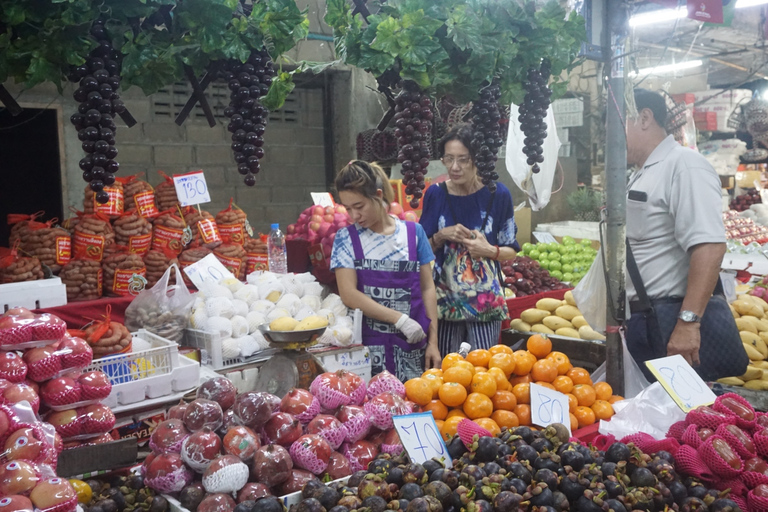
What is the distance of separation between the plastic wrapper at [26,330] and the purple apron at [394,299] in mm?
1360

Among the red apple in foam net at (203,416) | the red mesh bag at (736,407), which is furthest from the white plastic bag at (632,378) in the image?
the red apple in foam net at (203,416)

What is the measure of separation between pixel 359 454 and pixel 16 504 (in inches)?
33.3

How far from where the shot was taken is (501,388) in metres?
2.21

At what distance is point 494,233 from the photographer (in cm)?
319

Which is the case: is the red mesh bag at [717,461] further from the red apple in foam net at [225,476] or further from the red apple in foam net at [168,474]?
the red apple in foam net at [168,474]

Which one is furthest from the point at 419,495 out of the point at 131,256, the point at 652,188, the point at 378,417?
the point at 131,256

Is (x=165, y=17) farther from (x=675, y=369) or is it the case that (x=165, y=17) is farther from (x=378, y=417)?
(x=675, y=369)

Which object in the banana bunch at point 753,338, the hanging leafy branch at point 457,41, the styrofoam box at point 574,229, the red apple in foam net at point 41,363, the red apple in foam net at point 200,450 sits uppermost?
the hanging leafy branch at point 457,41

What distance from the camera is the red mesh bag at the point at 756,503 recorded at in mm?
1621

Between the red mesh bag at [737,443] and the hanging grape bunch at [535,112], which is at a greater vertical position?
the hanging grape bunch at [535,112]

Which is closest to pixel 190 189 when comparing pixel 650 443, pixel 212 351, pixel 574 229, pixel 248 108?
pixel 212 351

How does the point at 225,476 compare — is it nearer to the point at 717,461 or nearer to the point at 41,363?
the point at 41,363

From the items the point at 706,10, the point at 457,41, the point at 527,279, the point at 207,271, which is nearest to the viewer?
the point at 457,41

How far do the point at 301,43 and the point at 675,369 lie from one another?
5.02 m
